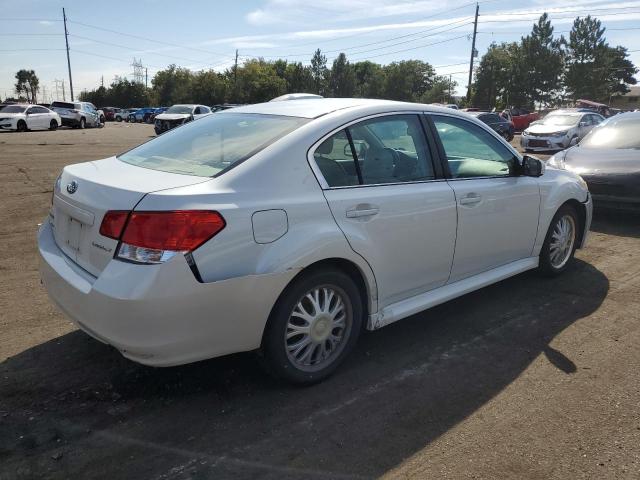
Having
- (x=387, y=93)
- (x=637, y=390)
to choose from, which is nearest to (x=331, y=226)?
(x=637, y=390)

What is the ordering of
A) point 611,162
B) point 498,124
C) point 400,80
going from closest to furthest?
point 611,162
point 498,124
point 400,80

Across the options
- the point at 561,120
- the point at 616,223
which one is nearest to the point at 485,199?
the point at 616,223

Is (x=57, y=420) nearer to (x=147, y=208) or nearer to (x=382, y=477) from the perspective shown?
(x=147, y=208)

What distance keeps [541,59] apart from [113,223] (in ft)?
246

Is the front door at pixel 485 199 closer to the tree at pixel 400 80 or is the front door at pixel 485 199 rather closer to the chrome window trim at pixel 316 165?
the chrome window trim at pixel 316 165

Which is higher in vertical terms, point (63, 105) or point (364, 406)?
point (63, 105)

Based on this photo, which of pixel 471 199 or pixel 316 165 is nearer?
pixel 316 165

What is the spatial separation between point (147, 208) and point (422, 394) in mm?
1848

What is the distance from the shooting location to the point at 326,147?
3.18 m

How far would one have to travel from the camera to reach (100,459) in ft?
8.20

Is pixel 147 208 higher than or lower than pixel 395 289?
A: higher

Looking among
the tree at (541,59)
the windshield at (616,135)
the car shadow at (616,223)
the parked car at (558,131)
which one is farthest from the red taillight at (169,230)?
the tree at (541,59)

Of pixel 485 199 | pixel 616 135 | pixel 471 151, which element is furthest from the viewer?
pixel 616 135

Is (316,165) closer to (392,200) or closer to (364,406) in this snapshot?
(392,200)
